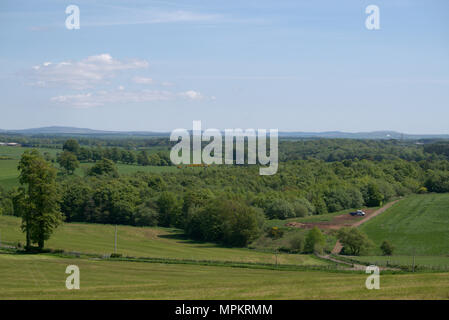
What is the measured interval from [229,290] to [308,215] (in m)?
60.8

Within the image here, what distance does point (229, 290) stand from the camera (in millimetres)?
19750

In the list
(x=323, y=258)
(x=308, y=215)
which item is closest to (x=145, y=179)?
(x=308, y=215)

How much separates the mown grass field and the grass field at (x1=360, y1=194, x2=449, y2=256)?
594 inches

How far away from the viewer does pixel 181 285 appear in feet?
76.0

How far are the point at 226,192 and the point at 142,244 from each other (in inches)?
1185

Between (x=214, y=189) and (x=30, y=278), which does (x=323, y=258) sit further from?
(x=214, y=189)

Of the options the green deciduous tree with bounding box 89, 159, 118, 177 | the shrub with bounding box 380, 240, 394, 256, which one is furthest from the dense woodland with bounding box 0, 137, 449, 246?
the shrub with bounding box 380, 240, 394, 256

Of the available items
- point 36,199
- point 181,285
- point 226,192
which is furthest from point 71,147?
point 181,285

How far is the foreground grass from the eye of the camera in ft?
58.8

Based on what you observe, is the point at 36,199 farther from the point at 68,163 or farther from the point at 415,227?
the point at 68,163

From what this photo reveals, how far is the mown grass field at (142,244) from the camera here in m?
44.8

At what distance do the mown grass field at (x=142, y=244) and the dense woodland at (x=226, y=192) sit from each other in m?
3.91
